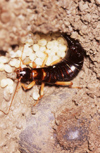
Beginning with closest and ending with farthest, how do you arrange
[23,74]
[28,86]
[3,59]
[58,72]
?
[3,59], [23,74], [28,86], [58,72]

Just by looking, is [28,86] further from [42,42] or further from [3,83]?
[42,42]

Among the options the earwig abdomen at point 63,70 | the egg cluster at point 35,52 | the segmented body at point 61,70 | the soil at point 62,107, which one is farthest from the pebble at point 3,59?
the earwig abdomen at point 63,70

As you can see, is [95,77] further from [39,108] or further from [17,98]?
[17,98]

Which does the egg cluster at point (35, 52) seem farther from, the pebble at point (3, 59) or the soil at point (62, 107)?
the soil at point (62, 107)

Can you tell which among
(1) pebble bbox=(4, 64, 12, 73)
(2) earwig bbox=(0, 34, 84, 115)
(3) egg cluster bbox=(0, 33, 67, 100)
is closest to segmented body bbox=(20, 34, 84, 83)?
(2) earwig bbox=(0, 34, 84, 115)

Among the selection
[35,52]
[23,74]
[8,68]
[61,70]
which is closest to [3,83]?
[8,68]

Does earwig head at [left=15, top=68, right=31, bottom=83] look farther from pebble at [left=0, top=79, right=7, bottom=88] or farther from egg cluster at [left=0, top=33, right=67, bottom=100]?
pebble at [left=0, top=79, right=7, bottom=88]
